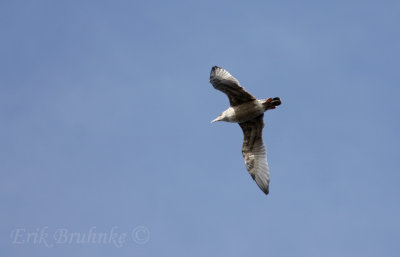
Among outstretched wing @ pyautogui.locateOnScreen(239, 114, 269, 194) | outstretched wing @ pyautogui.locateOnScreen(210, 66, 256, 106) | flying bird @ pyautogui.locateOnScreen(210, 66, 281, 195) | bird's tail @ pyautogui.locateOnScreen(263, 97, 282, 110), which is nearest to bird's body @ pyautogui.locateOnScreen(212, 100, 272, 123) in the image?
flying bird @ pyautogui.locateOnScreen(210, 66, 281, 195)

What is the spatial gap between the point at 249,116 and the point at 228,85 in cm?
178

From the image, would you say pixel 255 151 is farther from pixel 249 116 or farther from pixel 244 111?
pixel 244 111

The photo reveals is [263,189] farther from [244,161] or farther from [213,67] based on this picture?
[213,67]

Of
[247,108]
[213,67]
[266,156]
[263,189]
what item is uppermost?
[213,67]

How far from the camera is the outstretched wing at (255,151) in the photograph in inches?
955

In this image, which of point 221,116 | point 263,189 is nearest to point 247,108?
point 221,116

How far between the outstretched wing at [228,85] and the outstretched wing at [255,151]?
59.2 inches

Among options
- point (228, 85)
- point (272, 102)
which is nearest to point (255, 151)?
point (272, 102)

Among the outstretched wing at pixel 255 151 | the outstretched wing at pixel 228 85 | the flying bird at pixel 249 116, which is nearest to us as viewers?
the outstretched wing at pixel 228 85

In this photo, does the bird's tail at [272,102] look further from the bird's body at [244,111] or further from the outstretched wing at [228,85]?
the outstretched wing at [228,85]

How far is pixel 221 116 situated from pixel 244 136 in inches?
69.9

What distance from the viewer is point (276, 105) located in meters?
23.6

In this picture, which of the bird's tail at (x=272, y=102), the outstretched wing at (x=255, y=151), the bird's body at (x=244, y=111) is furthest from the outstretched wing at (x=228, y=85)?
the outstretched wing at (x=255, y=151)

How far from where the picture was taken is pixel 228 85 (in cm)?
2323
